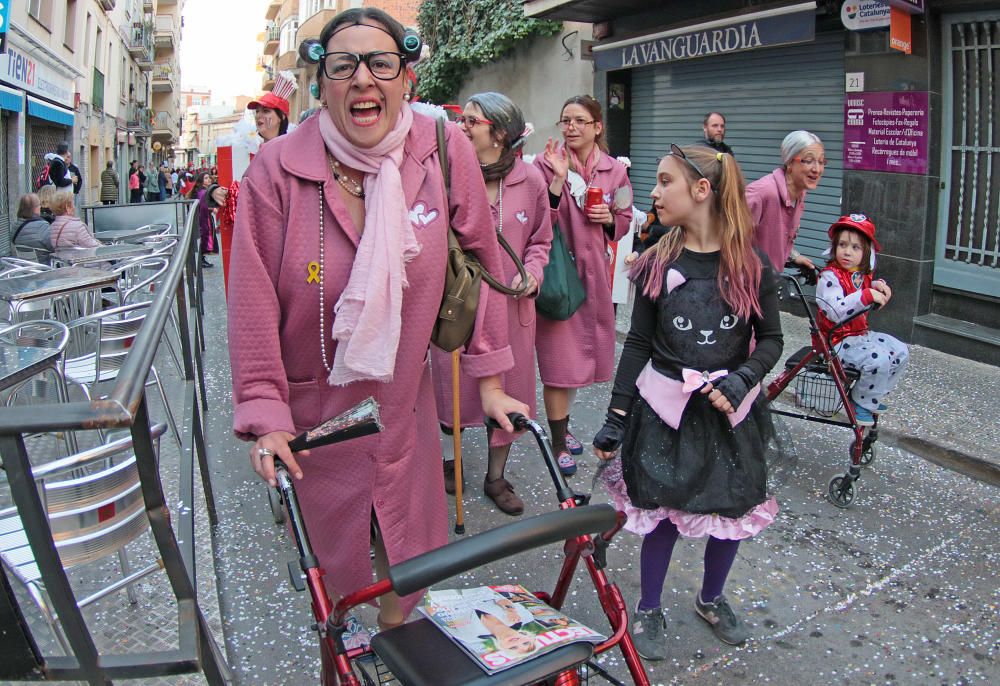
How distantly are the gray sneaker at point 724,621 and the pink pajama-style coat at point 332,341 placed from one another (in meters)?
1.17

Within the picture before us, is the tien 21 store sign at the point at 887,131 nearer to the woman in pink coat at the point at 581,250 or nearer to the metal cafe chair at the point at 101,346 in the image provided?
the woman in pink coat at the point at 581,250

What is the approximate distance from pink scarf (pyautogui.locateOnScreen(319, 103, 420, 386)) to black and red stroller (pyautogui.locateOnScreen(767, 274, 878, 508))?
2518 mm

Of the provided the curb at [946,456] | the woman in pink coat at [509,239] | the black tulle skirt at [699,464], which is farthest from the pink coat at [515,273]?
the curb at [946,456]

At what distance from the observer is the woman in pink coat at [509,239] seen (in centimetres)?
399

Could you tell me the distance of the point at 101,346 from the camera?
15.2ft

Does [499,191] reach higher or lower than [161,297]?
higher

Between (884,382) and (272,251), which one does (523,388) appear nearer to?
(884,382)

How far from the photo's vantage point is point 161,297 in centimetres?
288

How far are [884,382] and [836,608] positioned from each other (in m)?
1.27

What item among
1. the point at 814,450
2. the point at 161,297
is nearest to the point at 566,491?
the point at 161,297

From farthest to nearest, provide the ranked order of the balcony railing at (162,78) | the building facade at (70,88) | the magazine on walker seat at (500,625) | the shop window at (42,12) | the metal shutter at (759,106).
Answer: the balcony railing at (162,78) < the shop window at (42,12) < the building facade at (70,88) < the metal shutter at (759,106) < the magazine on walker seat at (500,625)

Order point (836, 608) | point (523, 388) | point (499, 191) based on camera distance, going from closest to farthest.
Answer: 1. point (836, 608)
2. point (499, 191)
3. point (523, 388)

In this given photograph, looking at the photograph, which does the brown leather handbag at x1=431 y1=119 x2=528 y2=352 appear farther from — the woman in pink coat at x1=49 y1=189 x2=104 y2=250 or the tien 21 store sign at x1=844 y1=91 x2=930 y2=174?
the woman in pink coat at x1=49 y1=189 x2=104 y2=250

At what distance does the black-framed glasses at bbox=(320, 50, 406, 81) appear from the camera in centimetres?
215
